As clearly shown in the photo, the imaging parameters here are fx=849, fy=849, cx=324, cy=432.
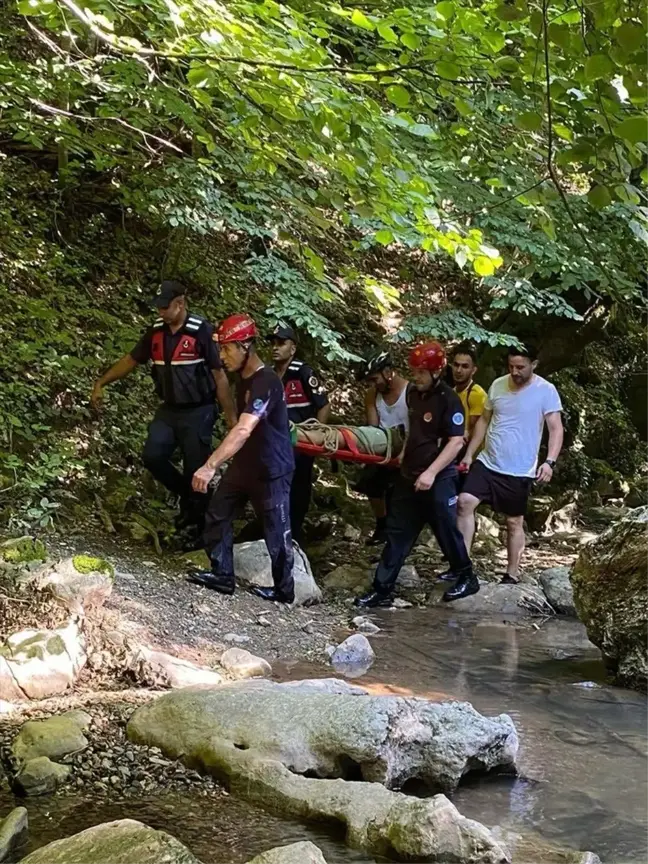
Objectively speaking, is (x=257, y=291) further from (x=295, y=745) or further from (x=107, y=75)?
(x=295, y=745)

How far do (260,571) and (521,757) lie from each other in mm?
3404

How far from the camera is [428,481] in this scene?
7090 millimetres

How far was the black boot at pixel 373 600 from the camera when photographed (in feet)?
23.7

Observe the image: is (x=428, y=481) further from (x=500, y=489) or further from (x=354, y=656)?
(x=354, y=656)

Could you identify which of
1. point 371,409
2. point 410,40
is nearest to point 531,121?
point 410,40

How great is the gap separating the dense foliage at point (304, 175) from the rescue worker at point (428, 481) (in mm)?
805

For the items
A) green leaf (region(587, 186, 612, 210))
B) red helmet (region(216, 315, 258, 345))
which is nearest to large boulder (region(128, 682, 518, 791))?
green leaf (region(587, 186, 612, 210))

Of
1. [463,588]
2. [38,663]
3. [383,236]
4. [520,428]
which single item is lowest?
[463,588]

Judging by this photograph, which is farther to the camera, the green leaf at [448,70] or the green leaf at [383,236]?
the green leaf at [383,236]

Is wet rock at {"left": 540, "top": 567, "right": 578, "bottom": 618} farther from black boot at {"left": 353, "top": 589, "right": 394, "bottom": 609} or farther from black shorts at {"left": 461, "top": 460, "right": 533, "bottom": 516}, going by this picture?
black boot at {"left": 353, "top": 589, "right": 394, "bottom": 609}

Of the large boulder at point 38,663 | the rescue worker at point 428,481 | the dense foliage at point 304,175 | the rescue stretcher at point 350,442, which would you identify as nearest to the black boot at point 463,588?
the rescue worker at point 428,481

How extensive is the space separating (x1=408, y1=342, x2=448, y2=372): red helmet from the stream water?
6.94 ft

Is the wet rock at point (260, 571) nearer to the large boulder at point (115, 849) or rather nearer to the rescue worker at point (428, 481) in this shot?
the rescue worker at point (428, 481)

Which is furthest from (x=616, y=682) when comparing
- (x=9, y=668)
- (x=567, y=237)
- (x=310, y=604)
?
(x=567, y=237)
